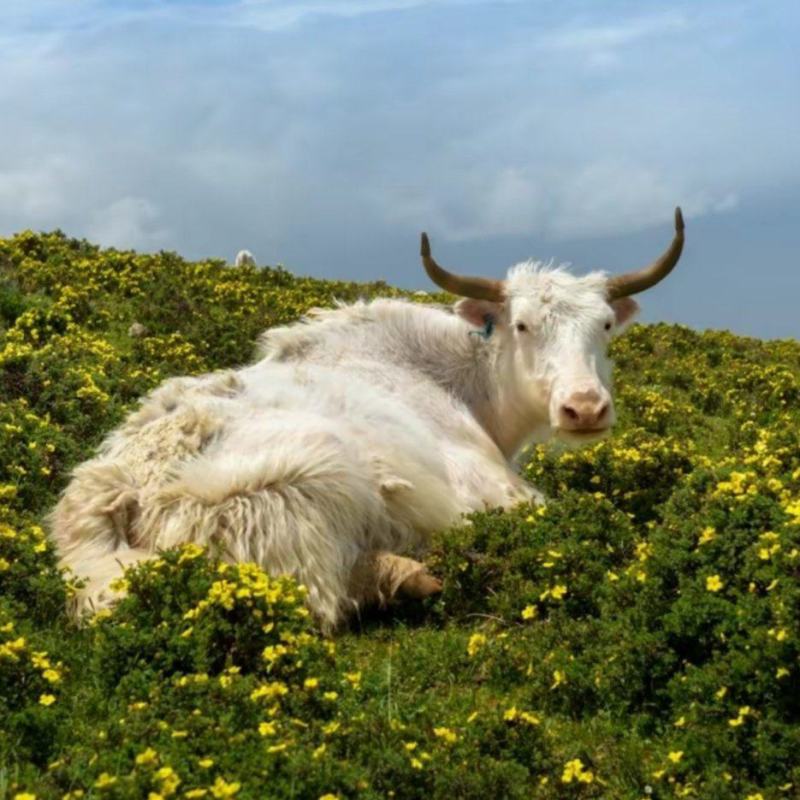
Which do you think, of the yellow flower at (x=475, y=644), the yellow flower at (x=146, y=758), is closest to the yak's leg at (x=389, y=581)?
the yellow flower at (x=475, y=644)

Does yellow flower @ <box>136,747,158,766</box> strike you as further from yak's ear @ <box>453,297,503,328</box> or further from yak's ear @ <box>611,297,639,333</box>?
yak's ear @ <box>611,297,639,333</box>

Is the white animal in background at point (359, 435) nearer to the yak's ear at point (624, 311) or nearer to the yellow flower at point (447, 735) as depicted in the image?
the yak's ear at point (624, 311)

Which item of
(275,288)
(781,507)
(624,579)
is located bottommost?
(275,288)

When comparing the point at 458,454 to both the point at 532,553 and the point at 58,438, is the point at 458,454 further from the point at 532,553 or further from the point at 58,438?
the point at 58,438

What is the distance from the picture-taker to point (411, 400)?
31.7ft

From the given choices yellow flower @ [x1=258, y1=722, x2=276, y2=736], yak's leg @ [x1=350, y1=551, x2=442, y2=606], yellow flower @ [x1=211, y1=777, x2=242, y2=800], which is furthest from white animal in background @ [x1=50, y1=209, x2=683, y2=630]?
yellow flower @ [x1=211, y1=777, x2=242, y2=800]

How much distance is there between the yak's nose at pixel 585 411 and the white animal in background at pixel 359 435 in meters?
0.01

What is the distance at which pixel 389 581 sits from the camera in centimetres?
775

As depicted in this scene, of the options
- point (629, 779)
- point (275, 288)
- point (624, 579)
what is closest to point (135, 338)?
point (275, 288)

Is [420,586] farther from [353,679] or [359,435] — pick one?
[353,679]

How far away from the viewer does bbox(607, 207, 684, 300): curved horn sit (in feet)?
34.1

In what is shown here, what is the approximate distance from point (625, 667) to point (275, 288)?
13.5 meters

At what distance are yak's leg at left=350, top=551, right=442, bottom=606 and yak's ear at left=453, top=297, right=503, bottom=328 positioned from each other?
9.68 feet

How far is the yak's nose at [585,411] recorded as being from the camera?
8.88m
